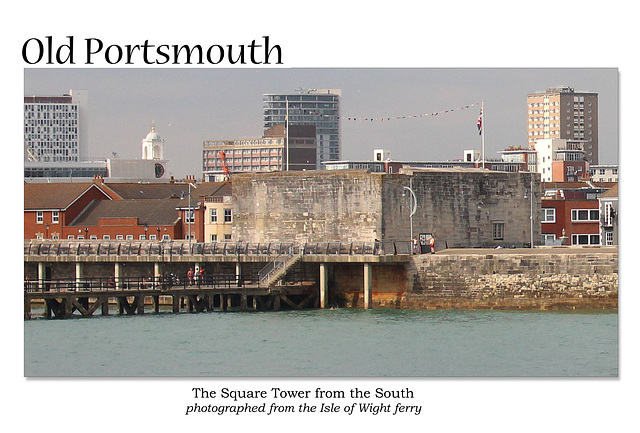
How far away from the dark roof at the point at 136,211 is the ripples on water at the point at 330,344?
65.1 feet

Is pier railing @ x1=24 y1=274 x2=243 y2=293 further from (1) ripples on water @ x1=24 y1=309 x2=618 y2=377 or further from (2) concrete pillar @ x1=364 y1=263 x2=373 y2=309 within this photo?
(2) concrete pillar @ x1=364 y1=263 x2=373 y2=309

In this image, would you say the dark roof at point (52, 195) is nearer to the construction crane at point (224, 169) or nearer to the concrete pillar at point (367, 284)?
the construction crane at point (224, 169)

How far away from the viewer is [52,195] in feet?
240

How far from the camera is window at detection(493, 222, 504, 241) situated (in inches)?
2249

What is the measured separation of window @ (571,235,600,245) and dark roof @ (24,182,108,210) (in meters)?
24.9

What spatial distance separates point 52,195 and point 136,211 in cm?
494

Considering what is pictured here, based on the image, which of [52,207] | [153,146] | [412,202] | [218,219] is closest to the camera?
[412,202]

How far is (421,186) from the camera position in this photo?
181 feet

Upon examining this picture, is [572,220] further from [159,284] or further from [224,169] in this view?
[224,169]

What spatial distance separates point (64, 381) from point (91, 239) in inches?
1504

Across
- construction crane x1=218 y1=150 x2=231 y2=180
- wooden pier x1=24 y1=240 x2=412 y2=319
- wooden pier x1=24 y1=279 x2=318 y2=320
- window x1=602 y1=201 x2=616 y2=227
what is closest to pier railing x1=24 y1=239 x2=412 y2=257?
wooden pier x1=24 y1=240 x2=412 y2=319

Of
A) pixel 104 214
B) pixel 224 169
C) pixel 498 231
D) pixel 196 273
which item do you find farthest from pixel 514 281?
pixel 224 169

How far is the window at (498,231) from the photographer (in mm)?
57125

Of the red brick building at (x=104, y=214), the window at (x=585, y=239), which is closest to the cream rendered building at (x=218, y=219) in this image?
the red brick building at (x=104, y=214)
